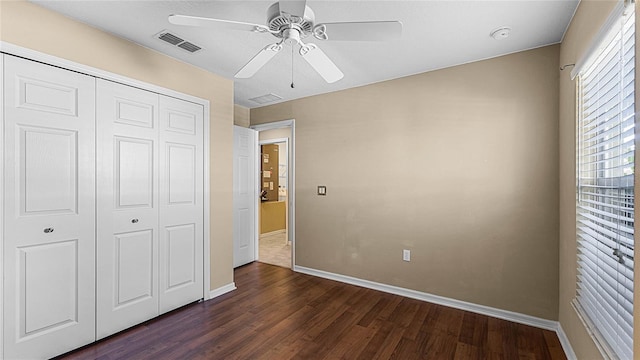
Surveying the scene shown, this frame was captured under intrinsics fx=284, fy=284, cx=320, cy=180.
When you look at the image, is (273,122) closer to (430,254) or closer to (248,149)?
(248,149)

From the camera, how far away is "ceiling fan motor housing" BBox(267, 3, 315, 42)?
4.68 ft

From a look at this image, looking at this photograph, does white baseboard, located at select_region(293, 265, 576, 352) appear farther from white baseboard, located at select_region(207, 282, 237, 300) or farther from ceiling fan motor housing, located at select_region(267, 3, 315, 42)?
ceiling fan motor housing, located at select_region(267, 3, 315, 42)

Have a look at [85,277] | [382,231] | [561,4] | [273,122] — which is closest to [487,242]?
[382,231]

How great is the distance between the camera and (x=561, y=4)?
184 cm

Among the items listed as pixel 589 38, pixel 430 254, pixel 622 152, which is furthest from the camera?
pixel 430 254

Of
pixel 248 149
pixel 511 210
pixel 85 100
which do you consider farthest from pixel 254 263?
pixel 511 210

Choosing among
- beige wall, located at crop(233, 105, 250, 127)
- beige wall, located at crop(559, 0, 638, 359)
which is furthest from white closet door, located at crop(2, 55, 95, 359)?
beige wall, located at crop(559, 0, 638, 359)

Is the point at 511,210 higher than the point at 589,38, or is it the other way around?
the point at 589,38

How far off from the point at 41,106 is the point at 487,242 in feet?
12.2

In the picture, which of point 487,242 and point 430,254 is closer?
point 487,242

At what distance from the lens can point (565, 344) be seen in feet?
6.93

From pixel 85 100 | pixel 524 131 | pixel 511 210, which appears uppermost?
pixel 85 100

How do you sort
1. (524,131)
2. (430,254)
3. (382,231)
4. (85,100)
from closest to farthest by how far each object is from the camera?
(85,100), (524,131), (430,254), (382,231)

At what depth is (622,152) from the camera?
1.30 metres
